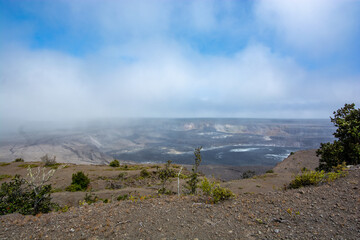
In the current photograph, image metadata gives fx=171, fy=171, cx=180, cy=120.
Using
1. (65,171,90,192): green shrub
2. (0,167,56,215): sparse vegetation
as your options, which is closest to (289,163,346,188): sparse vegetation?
(0,167,56,215): sparse vegetation

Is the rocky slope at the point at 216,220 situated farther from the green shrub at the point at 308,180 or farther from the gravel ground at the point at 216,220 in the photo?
the green shrub at the point at 308,180

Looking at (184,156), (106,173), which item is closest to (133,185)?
(106,173)

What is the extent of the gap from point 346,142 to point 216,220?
45.2 feet

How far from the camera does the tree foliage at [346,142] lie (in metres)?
12.1

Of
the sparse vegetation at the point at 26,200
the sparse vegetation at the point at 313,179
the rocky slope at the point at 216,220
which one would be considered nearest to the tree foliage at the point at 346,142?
the sparse vegetation at the point at 313,179

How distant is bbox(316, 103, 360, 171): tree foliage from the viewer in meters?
12.1

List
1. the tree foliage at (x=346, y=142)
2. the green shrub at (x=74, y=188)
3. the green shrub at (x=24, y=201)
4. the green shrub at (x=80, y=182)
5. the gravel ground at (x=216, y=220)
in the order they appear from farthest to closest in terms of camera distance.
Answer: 1. the green shrub at (x=80, y=182)
2. the green shrub at (x=74, y=188)
3. the tree foliage at (x=346, y=142)
4. the green shrub at (x=24, y=201)
5. the gravel ground at (x=216, y=220)

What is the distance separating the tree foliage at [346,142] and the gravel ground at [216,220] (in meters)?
7.13

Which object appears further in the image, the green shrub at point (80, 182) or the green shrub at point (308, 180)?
the green shrub at point (80, 182)

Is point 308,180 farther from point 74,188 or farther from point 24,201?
point 74,188

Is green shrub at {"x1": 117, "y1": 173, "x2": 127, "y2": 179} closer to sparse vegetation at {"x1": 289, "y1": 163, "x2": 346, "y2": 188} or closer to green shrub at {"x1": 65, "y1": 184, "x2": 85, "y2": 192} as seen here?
green shrub at {"x1": 65, "y1": 184, "x2": 85, "y2": 192}

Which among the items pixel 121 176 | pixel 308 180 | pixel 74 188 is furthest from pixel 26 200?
pixel 121 176

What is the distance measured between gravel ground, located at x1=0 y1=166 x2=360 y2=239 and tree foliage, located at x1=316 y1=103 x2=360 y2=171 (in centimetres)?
713

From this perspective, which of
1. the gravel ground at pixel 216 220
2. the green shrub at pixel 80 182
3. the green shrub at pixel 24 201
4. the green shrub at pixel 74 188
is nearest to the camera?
the gravel ground at pixel 216 220
